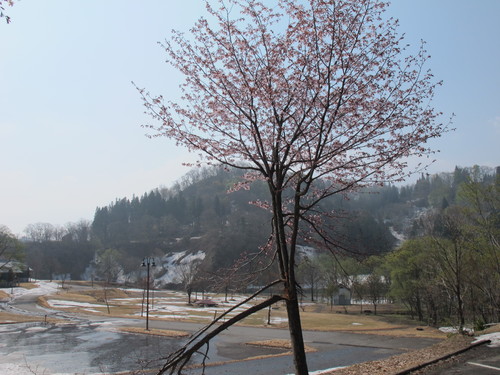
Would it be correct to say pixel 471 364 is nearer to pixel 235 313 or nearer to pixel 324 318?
pixel 324 318

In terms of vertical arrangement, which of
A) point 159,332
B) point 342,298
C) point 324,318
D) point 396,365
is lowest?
point 342,298

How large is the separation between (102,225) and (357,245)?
569ft

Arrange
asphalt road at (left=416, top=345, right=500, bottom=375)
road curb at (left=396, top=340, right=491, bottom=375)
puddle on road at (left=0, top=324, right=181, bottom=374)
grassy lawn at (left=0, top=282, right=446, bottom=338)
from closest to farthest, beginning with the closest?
asphalt road at (left=416, top=345, right=500, bottom=375)
road curb at (left=396, top=340, right=491, bottom=375)
puddle on road at (left=0, top=324, right=181, bottom=374)
grassy lawn at (left=0, top=282, right=446, bottom=338)

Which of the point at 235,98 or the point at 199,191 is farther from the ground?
the point at 199,191

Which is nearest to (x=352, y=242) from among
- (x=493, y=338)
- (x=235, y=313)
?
(x=493, y=338)

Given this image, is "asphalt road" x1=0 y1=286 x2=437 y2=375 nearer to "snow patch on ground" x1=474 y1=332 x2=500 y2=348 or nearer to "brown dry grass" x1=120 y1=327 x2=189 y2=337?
"brown dry grass" x1=120 y1=327 x2=189 y2=337

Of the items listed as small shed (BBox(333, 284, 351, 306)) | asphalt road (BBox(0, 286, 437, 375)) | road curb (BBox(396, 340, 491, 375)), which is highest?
road curb (BBox(396, 340, 491, 375))

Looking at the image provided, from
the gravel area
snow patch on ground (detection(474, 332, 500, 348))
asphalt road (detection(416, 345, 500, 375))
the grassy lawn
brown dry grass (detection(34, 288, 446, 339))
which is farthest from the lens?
the grassy lawn

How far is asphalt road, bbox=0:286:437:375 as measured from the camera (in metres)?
17.3

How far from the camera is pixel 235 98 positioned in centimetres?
677

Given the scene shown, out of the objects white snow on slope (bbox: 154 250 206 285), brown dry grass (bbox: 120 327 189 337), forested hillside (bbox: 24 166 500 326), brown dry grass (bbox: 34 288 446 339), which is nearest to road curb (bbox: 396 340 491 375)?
forested hillside (bbox: 24 166 500 326)

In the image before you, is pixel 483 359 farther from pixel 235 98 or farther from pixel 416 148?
pixel 235 98


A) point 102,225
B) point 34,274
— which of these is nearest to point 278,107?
point 34,274

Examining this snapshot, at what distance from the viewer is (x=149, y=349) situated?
2288 cm
